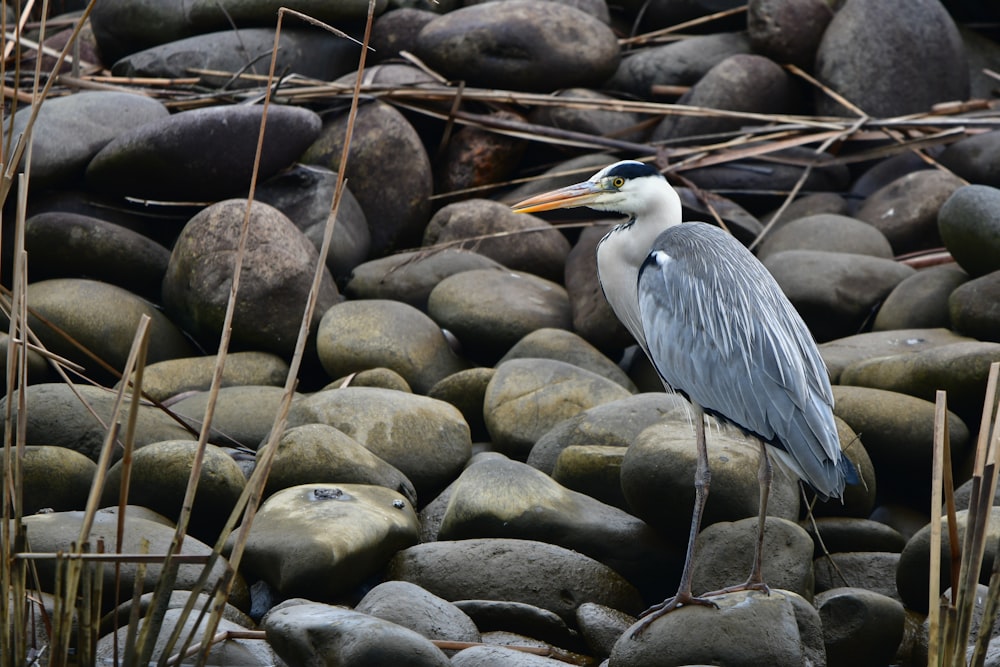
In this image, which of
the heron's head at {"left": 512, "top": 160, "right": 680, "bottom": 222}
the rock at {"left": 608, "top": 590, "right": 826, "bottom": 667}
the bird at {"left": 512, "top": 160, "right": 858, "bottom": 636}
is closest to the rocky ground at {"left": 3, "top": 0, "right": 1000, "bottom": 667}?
the rock at {"left": 608, "top": 590, "right": 826, "bottom": 667}

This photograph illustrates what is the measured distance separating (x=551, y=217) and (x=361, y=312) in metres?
2.03

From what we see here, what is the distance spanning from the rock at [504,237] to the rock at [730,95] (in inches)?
56.3

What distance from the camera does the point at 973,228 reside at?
5.89 meters

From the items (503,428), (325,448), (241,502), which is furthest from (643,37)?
(241,502)

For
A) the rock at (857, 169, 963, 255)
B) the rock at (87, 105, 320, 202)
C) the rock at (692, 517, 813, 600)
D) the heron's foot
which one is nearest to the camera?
the heron's foot

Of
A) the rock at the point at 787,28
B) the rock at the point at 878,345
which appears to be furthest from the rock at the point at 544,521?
the rock at the point at 787,28

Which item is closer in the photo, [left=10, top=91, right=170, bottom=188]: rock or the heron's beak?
the heron's beak

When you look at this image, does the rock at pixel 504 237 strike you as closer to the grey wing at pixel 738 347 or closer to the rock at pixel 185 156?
the rock at pixel 185 156

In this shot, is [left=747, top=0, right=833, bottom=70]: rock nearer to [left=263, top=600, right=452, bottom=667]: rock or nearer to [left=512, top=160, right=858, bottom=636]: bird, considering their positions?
[left=512, top=160, right=858, bottom=636]: bird

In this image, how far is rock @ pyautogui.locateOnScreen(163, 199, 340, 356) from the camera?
616 cm

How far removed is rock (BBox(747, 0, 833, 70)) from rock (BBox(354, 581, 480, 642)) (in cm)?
598

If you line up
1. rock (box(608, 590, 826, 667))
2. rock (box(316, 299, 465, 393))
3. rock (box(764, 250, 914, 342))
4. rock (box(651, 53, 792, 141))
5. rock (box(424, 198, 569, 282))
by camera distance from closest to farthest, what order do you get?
1. rock (box(608, 590, 826, 667))
2. rock (box(316, 299, 465, 393))
3. rock (box(764, 250, 914, 342))
4. rock (box(424, 198, 569, 282))
5. rock (box(651, 53, 792, 141))

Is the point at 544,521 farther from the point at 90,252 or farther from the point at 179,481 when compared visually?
the point at 90,252

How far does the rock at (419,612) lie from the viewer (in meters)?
3.64
